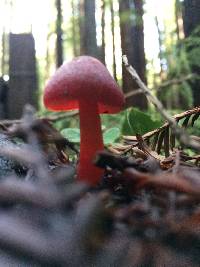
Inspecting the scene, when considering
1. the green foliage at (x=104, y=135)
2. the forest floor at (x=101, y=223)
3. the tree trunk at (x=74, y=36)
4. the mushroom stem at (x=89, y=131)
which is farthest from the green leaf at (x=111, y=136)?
the tree trunk at (x=74, y=36)

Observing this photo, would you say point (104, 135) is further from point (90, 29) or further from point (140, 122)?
point (90, 29)

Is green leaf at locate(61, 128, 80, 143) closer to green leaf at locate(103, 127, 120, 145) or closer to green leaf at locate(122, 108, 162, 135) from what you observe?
green leaf at locate(103, 127, 120, 145)

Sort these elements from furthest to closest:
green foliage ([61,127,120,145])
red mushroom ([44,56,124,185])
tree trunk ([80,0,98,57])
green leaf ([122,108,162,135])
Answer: tree trunk ([80,0,98,57]), green foliage ([61,127,120,145]), green leaf ([122,108,162,135]), red mushroom ([44,56,124,185])

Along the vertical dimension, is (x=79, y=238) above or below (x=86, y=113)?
below

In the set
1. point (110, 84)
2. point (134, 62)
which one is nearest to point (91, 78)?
point (110, 84)

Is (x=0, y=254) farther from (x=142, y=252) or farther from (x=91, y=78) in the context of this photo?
(x=91, y=78)

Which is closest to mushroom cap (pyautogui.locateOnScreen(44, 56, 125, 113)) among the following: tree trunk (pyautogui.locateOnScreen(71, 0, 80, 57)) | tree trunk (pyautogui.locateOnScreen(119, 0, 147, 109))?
tree trunk (pyautogui.locateOnScreen(119, 0, 147, 109))
